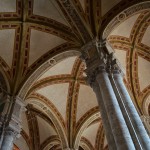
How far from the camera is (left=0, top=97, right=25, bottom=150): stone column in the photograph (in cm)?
839

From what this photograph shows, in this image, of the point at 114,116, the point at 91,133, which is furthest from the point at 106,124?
the point at 91,133

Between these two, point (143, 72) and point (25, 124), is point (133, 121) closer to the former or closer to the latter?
point (143, 72)

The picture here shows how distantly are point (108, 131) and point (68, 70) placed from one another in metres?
5.53

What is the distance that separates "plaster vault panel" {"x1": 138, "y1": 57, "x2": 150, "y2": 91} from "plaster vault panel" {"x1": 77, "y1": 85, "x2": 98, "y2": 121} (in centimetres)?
234

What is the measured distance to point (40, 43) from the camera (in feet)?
35.8

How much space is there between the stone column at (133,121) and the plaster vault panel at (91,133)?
623cm

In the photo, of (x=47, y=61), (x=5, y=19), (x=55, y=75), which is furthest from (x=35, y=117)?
(x=5, y=19)

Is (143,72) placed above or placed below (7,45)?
below

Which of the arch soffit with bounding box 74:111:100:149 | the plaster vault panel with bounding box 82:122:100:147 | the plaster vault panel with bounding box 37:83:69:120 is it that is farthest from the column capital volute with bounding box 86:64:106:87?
the plaster vault panel with bounding box 82:122:100:147

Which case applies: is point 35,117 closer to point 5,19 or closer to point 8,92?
point 8,92

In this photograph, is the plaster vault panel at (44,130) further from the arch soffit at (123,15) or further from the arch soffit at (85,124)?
the arch soffit at (123,15)

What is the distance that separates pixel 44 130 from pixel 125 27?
21.6 feet

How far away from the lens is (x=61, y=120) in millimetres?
12086

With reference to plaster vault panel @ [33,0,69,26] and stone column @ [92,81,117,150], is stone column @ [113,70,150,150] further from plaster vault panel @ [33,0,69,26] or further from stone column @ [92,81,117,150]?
plaster vault panel @ [33,0,69,26]
